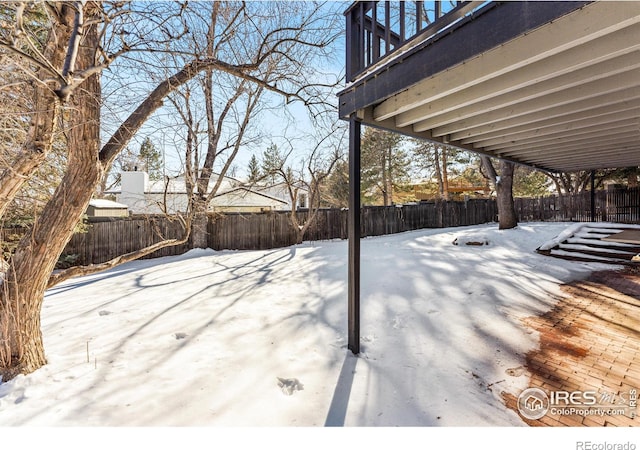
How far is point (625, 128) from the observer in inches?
161

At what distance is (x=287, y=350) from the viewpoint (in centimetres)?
285

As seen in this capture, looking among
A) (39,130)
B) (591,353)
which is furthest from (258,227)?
(591,353)

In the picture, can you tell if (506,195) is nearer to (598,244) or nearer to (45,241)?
(598,244)

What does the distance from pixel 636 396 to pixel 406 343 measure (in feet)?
5.57

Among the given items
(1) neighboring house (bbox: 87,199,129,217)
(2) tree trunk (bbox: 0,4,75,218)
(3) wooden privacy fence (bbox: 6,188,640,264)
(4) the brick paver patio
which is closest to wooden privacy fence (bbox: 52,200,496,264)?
(3) wooden privacy fence (bbox: 6,188,640,264)

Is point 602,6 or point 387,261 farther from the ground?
point 602,6

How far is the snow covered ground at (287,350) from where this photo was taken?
6.49 feet

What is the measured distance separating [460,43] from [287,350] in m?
2.99

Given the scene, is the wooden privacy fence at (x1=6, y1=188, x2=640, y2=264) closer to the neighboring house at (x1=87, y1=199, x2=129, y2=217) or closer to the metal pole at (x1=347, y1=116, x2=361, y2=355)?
the neighboring house at (x1=87, y1=199, x2=129, y2=217)

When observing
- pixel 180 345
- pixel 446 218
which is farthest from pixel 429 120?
pixel 446 218

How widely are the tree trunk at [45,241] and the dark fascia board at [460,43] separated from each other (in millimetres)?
2454

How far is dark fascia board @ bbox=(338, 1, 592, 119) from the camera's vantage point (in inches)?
63.7

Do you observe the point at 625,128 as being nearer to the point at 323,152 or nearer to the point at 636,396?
the point at 636,396

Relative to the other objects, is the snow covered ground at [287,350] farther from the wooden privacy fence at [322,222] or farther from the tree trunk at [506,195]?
the tree trunk at [506,195]
